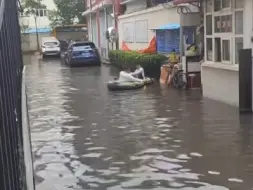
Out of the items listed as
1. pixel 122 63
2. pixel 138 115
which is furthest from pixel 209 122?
pixel 122 63

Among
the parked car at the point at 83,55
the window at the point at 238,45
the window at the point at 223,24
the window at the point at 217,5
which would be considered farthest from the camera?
the parked car at the point at 83,55

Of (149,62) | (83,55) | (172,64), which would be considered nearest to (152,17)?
(149,62)

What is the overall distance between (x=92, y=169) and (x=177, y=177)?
1.33 m

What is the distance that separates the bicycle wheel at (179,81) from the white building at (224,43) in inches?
87.9

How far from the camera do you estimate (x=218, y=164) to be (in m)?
7.95

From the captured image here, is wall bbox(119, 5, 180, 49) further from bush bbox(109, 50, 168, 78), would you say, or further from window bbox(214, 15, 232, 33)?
window bbox(214, 15, 232, 33)

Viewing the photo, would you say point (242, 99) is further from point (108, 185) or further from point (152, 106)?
point (108, 185)

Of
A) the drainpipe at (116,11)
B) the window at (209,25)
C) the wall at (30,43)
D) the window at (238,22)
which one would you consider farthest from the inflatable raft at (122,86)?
the wall at (30,43)

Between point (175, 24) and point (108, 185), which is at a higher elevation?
point (175, 24)

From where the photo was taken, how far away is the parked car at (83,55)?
33.0 metres

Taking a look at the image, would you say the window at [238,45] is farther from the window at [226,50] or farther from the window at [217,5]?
Answer: the window at [217,5]

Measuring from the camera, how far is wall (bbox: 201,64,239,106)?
44.7 ft

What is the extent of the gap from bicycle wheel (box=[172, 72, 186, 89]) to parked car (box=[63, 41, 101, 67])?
15.0 m

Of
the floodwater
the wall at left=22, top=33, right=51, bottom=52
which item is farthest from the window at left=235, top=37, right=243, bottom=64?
the wall at left=22, top=33, right=51, bottom=52
